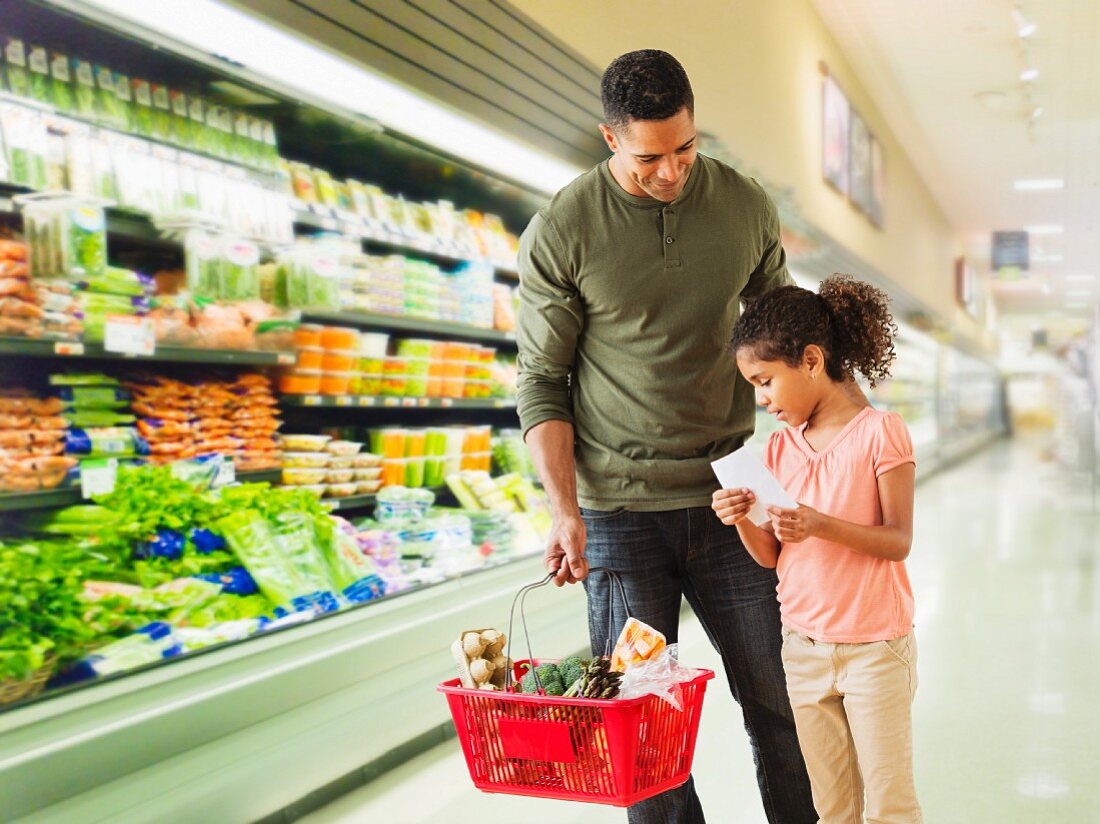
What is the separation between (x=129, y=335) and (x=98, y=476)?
39 cm

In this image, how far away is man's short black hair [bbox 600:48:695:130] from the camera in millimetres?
1776

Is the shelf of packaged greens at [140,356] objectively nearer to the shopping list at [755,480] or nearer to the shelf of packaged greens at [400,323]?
the shelf of packaged greens at [400,323]

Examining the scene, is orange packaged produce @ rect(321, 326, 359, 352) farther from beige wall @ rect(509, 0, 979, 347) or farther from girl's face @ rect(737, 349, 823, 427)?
girl's face @ rect(737, 349, 823, 427)

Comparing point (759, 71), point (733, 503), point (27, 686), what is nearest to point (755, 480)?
point (733, 503)

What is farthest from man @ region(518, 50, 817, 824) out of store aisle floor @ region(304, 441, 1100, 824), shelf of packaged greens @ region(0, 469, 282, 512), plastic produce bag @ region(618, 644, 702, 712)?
shelf of packaged greens @ region(0, 469, 282, 512)

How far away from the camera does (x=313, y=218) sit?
3.61 metres

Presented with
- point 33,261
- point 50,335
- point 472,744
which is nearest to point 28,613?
point 50,335

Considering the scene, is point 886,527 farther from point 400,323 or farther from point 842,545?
point 400,323

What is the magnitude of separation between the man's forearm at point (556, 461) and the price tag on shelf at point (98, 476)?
1399mm

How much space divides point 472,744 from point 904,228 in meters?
12.2

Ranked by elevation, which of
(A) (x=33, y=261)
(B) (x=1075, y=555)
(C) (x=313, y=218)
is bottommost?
(B) (x=1075, y=555)

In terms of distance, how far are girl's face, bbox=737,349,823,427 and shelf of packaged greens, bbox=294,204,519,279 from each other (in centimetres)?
179

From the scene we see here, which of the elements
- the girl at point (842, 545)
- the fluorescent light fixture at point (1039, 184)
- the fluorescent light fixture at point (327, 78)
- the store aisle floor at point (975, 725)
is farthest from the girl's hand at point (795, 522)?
the fluorescent light fixture at point (1039, 184)

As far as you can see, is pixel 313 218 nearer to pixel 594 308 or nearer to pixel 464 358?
pixel 464 358
